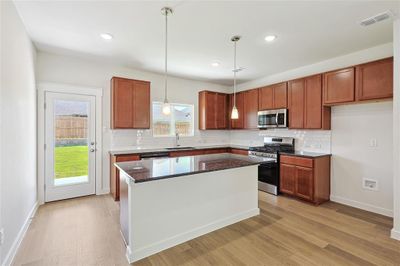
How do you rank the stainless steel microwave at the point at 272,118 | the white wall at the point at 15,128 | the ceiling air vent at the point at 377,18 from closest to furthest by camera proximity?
the white wall at the point at 15,128, the ceiling air vent at the point at 377,18, the stainless steel microwave at the point at 272,118

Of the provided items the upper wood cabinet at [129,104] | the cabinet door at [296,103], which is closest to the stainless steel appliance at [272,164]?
the cabinet door at [296,103]

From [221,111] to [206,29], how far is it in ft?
10.5

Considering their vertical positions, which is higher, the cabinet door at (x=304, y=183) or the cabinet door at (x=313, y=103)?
the cabinet door at (x=313, y=103)

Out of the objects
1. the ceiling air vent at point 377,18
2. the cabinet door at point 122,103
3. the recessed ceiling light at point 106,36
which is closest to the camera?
the ceiling air vent at point 377,18

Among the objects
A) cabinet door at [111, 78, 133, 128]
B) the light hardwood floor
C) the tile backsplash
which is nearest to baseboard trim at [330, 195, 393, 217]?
the light hardwood floor

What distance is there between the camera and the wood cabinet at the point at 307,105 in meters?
3.86

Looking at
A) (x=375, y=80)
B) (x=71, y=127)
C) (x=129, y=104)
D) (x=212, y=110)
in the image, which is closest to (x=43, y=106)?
(x=71, y=127)

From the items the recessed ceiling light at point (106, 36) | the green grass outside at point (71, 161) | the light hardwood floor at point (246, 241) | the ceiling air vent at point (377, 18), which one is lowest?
the light hardwood floor at point (246, 241)

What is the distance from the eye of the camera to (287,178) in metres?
4.09

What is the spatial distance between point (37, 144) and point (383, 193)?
19.9ft

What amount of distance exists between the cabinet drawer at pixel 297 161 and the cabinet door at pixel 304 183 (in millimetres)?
76

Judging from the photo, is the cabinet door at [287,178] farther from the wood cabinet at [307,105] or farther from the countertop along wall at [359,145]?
the wood cabinet at [307,105]

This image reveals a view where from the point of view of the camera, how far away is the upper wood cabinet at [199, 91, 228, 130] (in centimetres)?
558

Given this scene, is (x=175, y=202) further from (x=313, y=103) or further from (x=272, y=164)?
(x=313, y=103)
